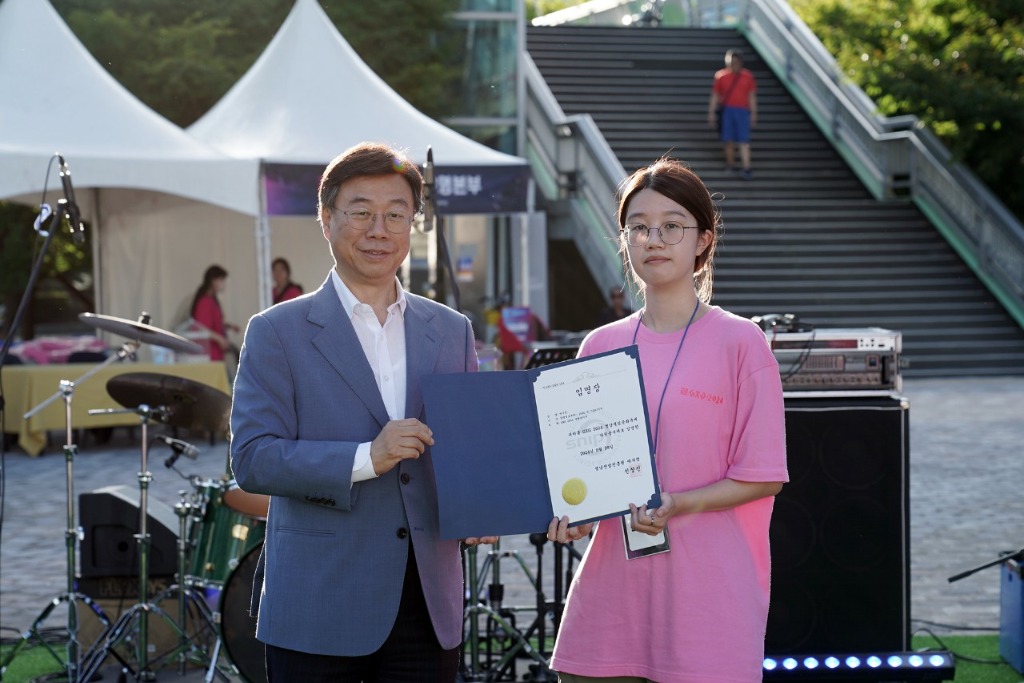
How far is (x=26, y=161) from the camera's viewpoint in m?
10.6

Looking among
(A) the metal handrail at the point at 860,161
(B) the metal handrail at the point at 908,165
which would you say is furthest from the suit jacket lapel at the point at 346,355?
(B) the metal handrail at the point at 908,165

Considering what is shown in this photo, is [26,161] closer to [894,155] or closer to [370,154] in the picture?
[370,154]

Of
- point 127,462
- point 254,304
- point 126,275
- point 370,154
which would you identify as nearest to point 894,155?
point 254,304

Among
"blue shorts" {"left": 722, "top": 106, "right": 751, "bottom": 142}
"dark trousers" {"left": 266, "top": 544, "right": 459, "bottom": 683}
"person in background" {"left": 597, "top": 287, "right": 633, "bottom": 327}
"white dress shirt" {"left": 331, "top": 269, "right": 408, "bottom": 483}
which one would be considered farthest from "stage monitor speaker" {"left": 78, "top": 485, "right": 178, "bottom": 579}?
"blue shorts" {"left": 722, "top": 106, "right": 751, "bottom": 142}

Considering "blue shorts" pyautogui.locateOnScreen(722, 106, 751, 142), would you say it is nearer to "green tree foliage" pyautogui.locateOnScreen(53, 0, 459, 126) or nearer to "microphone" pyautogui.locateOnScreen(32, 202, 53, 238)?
"green tree foliage" pyautogui.locateOnScreen(53, 0, 459, 126)

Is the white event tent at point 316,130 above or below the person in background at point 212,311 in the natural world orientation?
above

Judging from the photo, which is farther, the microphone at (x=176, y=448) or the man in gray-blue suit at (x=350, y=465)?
the microphone at (x=176, y=448)

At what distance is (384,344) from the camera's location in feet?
10.2

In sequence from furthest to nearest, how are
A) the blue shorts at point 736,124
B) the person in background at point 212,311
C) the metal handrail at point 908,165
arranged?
the blue shorts at point 736,124
the metal handrail at point 908,165
the person in background at point 212,311

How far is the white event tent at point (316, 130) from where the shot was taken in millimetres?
12039

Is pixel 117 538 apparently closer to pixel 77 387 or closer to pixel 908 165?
pixel 77 387

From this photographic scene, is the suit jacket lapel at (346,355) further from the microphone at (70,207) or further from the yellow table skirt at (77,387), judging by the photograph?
the yellow table skirt at (77,387)

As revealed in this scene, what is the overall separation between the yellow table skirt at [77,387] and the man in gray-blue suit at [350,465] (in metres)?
10.5

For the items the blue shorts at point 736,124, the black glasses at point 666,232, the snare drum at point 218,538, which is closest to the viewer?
the black glasses at point 666,232
